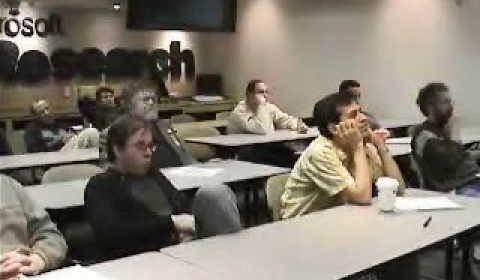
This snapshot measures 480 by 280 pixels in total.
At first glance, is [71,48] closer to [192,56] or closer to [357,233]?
[192,56]

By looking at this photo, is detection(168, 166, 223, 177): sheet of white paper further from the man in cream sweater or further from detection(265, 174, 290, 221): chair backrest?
the man in cream sweater

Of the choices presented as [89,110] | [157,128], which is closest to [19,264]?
[157,128]

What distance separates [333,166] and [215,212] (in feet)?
2.28

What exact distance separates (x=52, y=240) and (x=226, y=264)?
26.0 inches

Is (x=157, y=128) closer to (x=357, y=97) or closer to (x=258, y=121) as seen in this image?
(x=357, y=97)

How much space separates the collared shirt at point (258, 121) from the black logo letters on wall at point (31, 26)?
3210 mm

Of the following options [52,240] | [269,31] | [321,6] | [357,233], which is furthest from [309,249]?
[269,31]

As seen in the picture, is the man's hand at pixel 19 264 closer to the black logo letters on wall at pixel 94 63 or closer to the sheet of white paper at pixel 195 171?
the sheet of white paper at pixel 195 171

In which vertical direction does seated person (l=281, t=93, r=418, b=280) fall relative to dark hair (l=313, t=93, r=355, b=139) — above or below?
below

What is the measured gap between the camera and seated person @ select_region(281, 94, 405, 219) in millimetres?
2709

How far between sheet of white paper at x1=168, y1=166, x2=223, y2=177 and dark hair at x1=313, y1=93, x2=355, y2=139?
1.12 metres

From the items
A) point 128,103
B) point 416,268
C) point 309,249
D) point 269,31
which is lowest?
point 416,268

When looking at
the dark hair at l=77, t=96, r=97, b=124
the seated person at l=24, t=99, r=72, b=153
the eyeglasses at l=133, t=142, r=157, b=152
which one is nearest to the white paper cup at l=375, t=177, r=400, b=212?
the eyeglasses at l=133, t=142, r=157, b=152

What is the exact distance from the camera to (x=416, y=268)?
259cm
